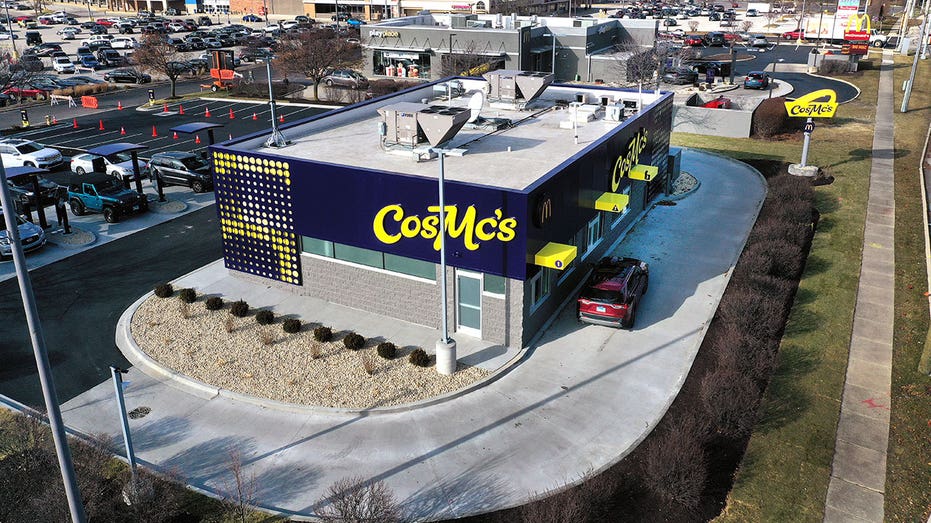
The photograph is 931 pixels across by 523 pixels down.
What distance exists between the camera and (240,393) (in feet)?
60.7

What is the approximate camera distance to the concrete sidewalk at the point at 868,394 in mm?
14633

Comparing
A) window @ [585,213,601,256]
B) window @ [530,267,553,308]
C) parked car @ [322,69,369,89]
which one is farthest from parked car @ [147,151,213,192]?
parked car @ [322,69,369,89]

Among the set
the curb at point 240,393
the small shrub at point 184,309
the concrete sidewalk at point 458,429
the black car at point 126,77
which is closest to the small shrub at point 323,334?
the concrete sidewalk at point 458,429

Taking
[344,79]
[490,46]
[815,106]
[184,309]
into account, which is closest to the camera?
[184,309]

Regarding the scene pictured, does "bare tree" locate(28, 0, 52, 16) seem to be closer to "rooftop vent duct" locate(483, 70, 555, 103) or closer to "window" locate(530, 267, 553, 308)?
"rooftop vent duct" locate(483, 70, 555, 103)

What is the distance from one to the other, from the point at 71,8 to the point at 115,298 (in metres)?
178

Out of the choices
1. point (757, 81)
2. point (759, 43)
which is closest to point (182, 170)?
point (757, 81)

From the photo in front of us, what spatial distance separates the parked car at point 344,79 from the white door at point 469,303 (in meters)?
48.1

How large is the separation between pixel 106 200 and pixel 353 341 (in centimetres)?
1798

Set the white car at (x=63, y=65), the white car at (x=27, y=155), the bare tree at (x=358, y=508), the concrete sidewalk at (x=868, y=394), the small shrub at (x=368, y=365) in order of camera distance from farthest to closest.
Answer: the white car at (x=63, y=65) < the white car at (x=27, y=155) < the small shrub at (x=368, y=365) < the concrete sidewalk at (x=868, y=394) < the bare tree at (x=358, y=508)

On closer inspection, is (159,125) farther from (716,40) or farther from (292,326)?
(716,40)

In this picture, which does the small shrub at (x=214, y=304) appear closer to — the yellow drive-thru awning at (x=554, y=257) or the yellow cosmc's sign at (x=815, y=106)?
the yellow drive-thru awning at (x=554, y=257)

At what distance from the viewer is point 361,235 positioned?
2180cm

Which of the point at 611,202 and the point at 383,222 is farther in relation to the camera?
the point at 611,202
